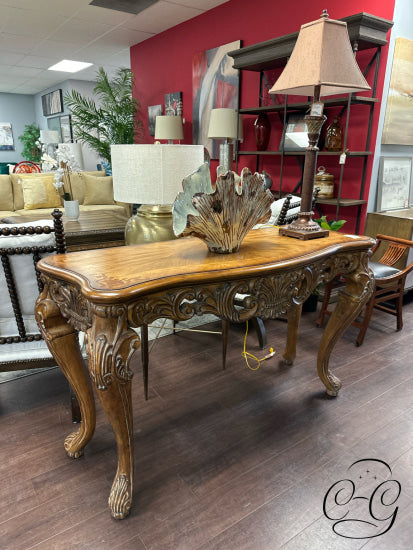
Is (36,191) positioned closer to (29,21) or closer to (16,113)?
(29,21)

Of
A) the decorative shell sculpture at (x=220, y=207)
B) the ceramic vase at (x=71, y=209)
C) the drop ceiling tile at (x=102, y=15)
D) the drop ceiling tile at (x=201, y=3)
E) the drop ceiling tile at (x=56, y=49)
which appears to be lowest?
the ceramic vase at (x=71, y=209)

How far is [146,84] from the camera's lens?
566 cm

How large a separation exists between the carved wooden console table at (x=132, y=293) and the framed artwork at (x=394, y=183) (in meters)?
1.62

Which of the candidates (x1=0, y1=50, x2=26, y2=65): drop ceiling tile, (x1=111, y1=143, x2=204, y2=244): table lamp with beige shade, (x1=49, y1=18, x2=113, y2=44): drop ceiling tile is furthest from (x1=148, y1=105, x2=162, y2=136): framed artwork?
(x1=111, y1=143, x2=204, y2=244): table lamp with beige shade

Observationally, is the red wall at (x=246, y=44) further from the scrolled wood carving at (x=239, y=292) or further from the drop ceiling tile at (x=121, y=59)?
the scrolled wood carving at (x=239, y=292)

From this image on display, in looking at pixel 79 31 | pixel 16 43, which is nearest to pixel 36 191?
pixel 79 31

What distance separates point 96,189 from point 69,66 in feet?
10.9

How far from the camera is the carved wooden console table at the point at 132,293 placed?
42.9 inches

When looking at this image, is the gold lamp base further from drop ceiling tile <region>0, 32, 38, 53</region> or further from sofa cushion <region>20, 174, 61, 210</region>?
drop ceiling tile <region>0, 32, 38, 53</region>

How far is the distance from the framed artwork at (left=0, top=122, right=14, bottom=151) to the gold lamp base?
11.7 meters

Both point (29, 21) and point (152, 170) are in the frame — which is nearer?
point (152, 170)

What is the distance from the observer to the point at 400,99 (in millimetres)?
2891

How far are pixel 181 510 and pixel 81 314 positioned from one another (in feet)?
2.45

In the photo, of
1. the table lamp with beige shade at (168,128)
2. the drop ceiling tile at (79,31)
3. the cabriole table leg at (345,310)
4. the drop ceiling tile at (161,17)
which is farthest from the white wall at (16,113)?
the cabriole table leg at (345,310)
